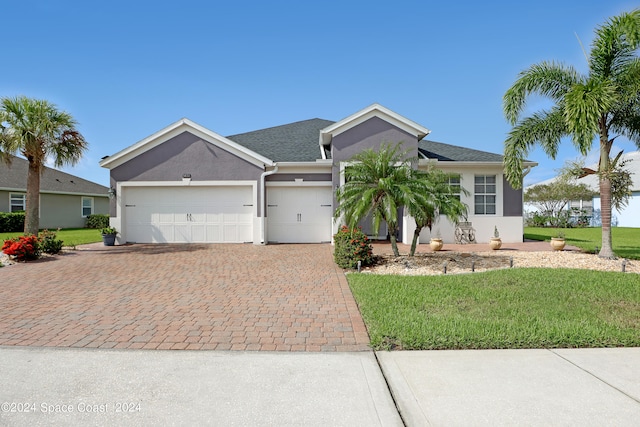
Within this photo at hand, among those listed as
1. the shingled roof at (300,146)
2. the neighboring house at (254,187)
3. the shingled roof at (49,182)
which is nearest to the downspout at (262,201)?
the neighboring house at (254,187)

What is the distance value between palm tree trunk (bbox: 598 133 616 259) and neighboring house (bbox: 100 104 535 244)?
389cm

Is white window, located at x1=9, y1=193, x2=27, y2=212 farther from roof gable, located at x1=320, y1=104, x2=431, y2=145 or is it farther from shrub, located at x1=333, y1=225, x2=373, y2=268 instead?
shrub, located at x1=333, y1=225, x2=373, y2=268

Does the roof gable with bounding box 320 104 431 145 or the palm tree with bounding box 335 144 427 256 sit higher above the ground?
the roof gable with bounding box 320 104 431 145

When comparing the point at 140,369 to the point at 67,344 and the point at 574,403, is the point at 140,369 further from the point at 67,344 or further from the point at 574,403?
the point at 574,403

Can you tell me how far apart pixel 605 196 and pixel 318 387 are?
1174cm

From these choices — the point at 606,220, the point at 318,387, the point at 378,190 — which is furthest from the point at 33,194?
the point at 606,220

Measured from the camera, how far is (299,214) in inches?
587

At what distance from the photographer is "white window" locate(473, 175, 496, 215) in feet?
49.0

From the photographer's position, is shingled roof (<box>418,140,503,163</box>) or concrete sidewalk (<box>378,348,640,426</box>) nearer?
concrete sidewalk (<box>378,348,640,426</box>)

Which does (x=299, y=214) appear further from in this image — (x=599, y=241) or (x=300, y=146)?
(x=599, y=241)

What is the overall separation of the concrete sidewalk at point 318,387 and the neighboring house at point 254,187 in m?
10.3

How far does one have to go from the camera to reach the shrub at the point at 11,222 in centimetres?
2097

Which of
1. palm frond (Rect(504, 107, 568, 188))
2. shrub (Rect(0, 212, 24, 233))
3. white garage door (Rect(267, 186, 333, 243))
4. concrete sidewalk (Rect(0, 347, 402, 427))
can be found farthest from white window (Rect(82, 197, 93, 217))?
palm frond (Rect(504, 107, 568, 188))

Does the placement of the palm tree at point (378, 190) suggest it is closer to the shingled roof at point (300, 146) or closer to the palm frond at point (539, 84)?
the palm frond at point (539, 84)
